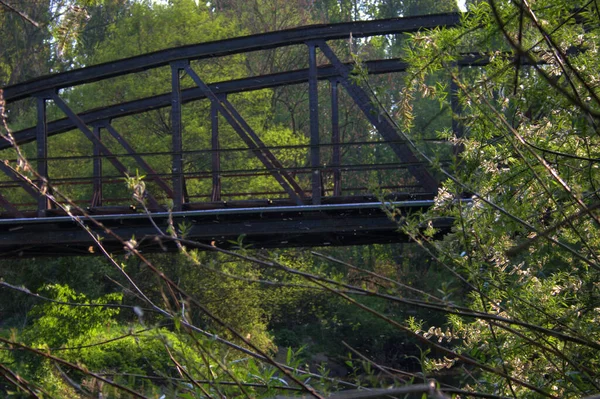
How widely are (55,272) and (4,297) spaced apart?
3457 mm

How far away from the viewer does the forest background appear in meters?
2.40

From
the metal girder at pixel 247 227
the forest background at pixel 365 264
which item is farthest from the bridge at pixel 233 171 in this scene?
the forest background at pixel 365 264

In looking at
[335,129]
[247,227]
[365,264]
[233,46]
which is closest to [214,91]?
[233,46]

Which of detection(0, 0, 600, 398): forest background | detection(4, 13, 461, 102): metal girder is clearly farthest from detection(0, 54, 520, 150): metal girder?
detection(4, 13, 461, 102): metal girder

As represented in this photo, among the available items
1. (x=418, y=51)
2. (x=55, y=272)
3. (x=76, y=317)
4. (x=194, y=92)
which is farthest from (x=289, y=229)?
(x=55, y=272)

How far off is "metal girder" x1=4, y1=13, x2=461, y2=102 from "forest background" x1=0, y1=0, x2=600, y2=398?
4.65ft

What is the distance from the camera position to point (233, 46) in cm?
1360

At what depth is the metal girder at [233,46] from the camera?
42.8 ft

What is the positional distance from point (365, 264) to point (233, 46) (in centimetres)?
1710

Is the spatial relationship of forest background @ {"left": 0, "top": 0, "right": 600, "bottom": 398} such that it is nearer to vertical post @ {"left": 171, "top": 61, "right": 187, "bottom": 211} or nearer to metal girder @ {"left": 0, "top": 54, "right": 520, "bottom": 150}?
metal girder @ {"left": 0, "top": 54, "right": 520, "bottom": 150}

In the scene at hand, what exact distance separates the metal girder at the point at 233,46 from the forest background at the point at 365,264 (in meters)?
1.42

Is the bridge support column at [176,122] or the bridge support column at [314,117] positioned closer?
the bridge support column at [314,117]

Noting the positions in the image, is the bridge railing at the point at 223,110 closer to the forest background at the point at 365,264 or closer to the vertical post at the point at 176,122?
the vertical post at the point at 176,122

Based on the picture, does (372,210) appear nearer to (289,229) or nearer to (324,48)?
(289,229)
